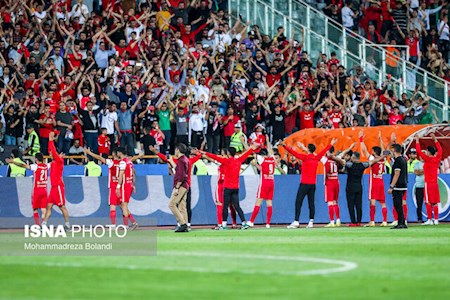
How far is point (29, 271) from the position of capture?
50.2 feet

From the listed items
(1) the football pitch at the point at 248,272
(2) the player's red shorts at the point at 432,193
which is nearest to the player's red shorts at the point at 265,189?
(2) the player's red shorts at the point at 432,193

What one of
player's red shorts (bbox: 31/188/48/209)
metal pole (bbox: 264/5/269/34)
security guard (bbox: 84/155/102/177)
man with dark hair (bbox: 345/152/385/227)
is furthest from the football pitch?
metal pole (bbox: 264/5/269/34)

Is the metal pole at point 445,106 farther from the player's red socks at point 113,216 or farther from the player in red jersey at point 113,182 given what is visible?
the player's red socks at point 113,216

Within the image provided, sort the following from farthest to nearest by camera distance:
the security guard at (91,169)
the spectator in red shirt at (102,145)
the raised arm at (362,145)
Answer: the spectator in red shirt at (102,145), the raised arm at (362,145), the security guard at (91,169)

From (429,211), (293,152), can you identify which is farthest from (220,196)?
(429,211)

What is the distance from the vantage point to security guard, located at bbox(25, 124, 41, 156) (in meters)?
31.1

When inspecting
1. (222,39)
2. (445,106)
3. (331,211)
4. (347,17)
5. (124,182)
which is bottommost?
(331,211)

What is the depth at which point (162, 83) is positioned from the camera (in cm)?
3372

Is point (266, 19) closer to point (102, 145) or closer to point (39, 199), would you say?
point (102, 145)

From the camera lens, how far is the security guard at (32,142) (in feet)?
102

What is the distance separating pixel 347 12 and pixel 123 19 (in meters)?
10.5

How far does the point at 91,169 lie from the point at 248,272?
16.4 meters

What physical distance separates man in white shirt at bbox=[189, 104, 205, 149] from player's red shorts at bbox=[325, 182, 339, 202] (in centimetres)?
562

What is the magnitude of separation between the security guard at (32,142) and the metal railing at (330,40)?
38.4 feet
